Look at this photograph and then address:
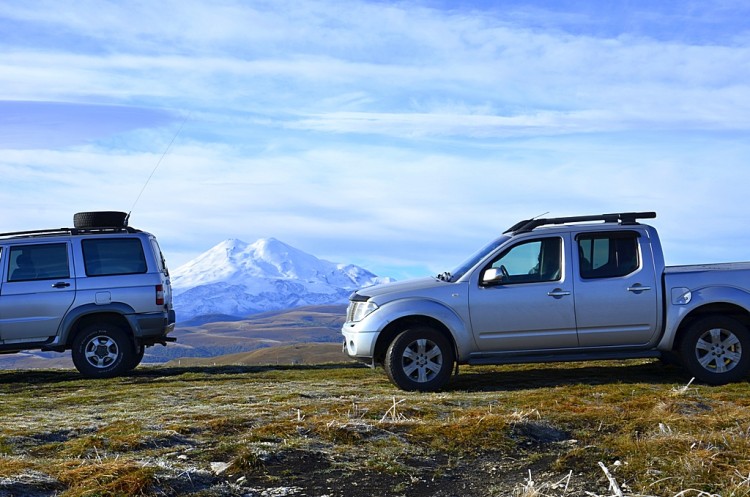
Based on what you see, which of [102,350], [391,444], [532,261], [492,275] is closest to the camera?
[391,444]

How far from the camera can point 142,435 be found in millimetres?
6832

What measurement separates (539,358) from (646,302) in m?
1.52

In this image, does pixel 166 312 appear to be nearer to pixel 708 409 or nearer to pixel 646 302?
pixel 646 302

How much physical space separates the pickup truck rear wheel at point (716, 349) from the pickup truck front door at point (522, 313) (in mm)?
1444

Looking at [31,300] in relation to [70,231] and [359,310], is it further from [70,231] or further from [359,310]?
[359,310]

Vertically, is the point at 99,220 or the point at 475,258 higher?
the point at 99,220

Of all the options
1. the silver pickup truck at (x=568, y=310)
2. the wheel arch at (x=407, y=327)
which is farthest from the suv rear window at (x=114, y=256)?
the wheel arch at (x=407, y=327)

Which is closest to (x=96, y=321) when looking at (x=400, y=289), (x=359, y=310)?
(x=359, y=310)

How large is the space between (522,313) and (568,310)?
579 millimetres

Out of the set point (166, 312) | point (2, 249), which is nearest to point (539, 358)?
point (166, 312)

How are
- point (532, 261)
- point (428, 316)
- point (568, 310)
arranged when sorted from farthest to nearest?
point (532, 261) → point (568, 310) → point (428, 316)

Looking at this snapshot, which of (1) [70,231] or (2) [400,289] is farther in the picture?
(1) [70,231]

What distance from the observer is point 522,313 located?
1014cm

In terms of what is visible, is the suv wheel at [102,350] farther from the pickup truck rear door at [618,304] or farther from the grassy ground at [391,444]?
the pickup truck rear door at [618,304]
